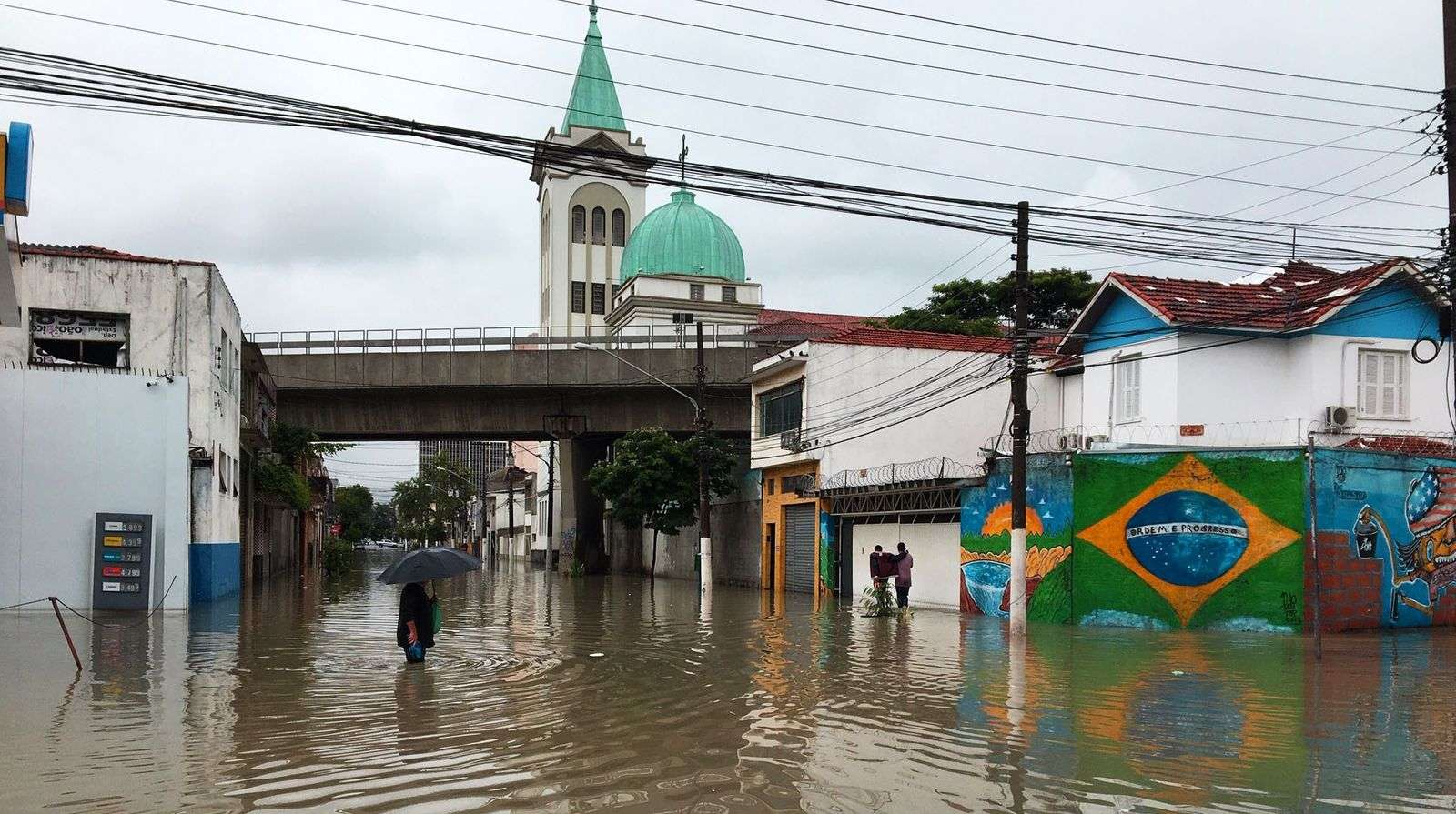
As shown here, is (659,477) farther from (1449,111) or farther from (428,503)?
(428,503)

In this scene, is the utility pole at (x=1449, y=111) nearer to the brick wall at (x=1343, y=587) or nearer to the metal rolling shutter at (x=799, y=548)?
the brick wall at (x=1343, y=587)

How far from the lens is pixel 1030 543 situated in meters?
27.3

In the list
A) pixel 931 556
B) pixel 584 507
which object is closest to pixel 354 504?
pixel 584 507

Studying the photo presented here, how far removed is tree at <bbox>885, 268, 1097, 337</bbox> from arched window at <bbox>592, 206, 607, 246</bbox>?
3383 centimetres

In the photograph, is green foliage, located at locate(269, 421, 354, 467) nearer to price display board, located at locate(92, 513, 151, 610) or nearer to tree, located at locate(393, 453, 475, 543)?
price display board, located at locate(92, 513, 151, 610)

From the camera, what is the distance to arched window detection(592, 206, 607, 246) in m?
92.4

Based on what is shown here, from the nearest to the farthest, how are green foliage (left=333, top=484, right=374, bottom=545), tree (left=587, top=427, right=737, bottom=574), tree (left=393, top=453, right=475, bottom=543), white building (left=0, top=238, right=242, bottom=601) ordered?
white building (left=0, top=238, right=242, bottom=601)
tree (left=587, top=427, right=737, bottom=574)
tree (left=393, top=453, right=475, bottom=543)
green foliage (left=333, top=484, right=374, bottom=545)

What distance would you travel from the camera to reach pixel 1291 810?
7980 mm

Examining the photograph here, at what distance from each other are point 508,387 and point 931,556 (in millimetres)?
19110

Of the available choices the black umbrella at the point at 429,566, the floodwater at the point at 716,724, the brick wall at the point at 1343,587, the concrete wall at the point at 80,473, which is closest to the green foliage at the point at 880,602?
the floodwater at the point at 716,724

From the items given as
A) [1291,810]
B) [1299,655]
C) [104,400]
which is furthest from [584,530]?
[1291,810]

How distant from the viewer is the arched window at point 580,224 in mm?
92125

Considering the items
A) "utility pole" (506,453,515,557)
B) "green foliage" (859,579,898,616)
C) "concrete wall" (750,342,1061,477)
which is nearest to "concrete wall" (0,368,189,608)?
"green foliage" (859,579,898,616)

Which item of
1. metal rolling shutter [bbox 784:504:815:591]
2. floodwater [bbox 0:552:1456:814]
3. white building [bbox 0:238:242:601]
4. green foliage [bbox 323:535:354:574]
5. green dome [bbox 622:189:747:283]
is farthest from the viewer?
green dome [bbox 622:189:747:283]
